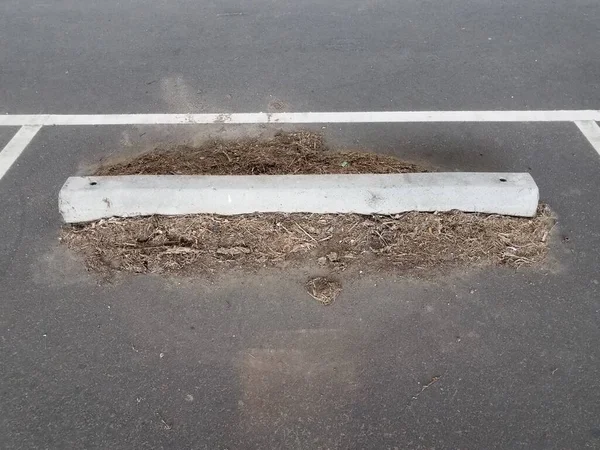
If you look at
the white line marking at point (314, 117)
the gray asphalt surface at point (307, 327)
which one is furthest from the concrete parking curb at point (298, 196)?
the white line marking at point (314, 117)

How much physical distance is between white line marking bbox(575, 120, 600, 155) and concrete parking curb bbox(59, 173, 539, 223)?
51.3 inches

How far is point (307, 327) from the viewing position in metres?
3.13

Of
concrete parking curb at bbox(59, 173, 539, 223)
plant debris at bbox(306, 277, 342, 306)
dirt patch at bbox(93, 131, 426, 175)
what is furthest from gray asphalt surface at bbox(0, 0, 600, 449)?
concrete parking curb at bbox(59, 173, 539, 223)

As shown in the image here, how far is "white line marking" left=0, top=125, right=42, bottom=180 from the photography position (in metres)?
4.28

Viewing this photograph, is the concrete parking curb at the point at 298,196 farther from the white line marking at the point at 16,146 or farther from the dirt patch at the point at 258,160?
the white line marking at the point at 16,146

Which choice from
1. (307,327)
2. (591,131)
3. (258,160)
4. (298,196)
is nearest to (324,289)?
(307,327)

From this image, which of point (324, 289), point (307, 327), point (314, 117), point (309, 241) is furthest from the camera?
point (314, 117)

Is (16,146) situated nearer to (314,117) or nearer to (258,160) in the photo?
(258,160)

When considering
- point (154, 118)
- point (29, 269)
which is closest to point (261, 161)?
point (154, 118)

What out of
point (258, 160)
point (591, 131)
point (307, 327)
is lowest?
point (591, 131)

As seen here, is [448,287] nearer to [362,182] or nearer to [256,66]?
[362,182]

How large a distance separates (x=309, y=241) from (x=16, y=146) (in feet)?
9.42

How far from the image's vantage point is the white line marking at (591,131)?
174 inches

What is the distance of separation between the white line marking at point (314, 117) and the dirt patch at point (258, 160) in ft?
1.19
